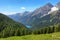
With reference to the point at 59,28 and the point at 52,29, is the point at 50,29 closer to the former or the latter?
the point at 52,29

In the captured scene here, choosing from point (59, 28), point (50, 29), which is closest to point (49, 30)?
point (50, 29)

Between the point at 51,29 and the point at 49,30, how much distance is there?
4064mm

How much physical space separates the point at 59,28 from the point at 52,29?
8.09m

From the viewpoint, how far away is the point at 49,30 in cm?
11506

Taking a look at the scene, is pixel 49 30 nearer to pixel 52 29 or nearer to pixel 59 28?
pixel 52 29

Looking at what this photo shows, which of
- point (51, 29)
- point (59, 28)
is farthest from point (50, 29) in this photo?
point (59, 28)

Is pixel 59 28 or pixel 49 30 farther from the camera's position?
pixel 59 28

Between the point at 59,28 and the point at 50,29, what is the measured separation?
911 centimetres

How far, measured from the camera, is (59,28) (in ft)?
402

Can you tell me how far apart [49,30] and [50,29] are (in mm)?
3204

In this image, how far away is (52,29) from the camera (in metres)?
118

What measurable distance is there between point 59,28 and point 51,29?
8096 millimetres

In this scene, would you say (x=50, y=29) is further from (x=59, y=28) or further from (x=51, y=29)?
(x=59, y=28)
